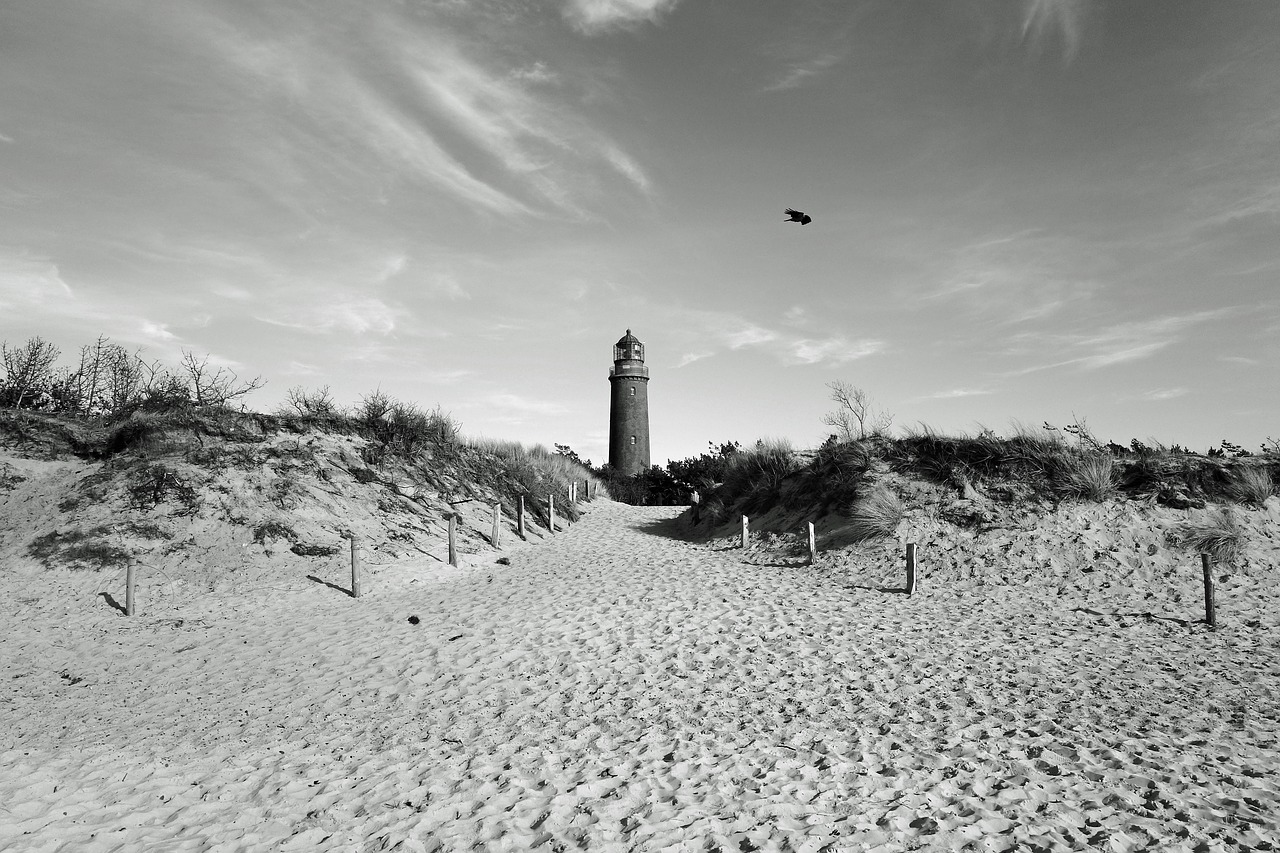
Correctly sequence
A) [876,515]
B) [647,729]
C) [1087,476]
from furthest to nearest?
[876,515]
[1087,476]
[647,729]

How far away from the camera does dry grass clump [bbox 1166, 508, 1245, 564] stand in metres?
14.1

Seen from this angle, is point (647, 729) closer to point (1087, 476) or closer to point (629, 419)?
point (1087, 476)

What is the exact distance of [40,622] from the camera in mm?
13516

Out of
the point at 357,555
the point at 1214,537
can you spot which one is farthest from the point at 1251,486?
the point at 357,555

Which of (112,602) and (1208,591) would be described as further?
(112,602)

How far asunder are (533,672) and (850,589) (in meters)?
7.78

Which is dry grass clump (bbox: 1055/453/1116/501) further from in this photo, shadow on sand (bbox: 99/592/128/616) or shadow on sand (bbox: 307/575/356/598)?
shadow on sand (bbox: 99/592/128/616)

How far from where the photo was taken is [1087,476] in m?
16.6

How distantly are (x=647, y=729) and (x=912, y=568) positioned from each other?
8.61 metres

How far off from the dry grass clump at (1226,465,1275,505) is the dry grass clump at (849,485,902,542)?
289 inches

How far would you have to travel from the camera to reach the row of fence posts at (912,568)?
1119 centimetres

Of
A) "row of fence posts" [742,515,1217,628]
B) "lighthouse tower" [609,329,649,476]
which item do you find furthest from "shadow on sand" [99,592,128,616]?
"lighthouse tower" [609,329,649,476]

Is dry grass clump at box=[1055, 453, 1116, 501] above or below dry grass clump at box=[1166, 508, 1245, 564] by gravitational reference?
above

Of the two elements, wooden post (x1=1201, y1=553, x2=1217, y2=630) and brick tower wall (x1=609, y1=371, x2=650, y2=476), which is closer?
wooden post (x1=1201, y1=553, x2=1217, y2=630)
